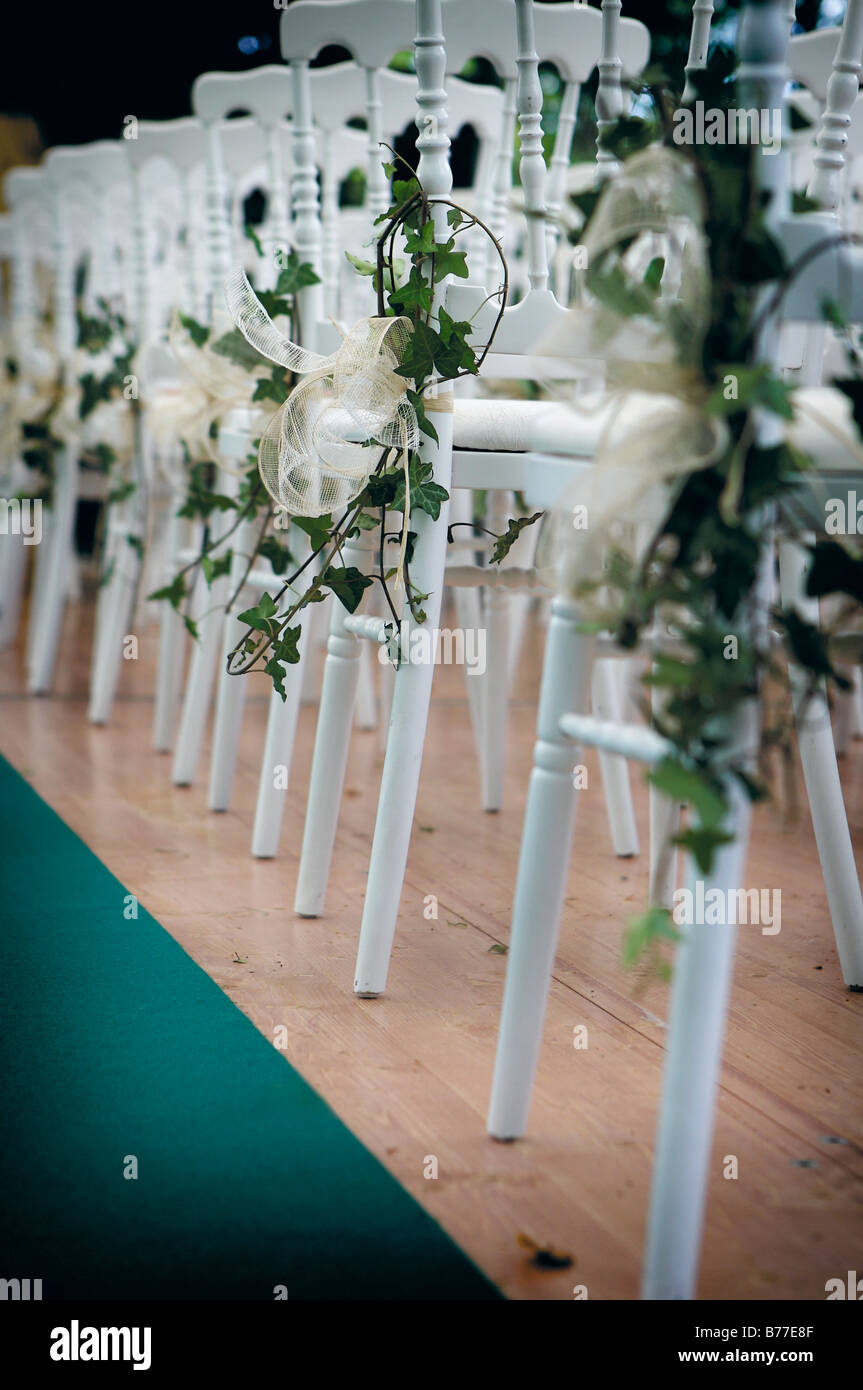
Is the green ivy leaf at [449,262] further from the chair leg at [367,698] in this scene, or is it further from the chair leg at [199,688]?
the chair leg at [367,698]

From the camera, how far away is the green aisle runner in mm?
908

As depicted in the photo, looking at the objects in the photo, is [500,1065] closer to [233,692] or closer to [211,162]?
[233,692]

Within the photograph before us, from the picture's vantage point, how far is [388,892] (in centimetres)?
137

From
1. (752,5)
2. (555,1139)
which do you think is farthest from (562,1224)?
(752,5)

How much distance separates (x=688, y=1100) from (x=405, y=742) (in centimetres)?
56

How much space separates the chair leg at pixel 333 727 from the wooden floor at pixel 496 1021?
119 mm

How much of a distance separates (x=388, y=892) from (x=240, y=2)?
5.25 metres

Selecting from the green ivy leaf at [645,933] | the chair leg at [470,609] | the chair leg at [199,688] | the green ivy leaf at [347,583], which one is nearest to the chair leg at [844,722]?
the chair leg at [470,609]

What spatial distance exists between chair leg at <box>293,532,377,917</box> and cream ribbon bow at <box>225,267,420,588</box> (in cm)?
13

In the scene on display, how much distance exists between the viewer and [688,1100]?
2.84ft

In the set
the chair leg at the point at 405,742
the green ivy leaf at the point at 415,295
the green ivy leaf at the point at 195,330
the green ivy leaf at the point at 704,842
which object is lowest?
the green ivy leaf at the point at 704,842

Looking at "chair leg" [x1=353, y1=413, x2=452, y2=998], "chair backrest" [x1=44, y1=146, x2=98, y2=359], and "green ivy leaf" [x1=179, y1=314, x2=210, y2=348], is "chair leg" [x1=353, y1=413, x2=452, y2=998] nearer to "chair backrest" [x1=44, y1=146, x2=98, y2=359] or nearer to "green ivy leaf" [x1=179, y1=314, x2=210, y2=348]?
"green ivy leaf" [x1=179, y1=314, x2=210, y2=348]

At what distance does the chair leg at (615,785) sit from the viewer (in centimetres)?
189

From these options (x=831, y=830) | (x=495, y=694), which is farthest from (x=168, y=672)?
(x=831, y=830)
